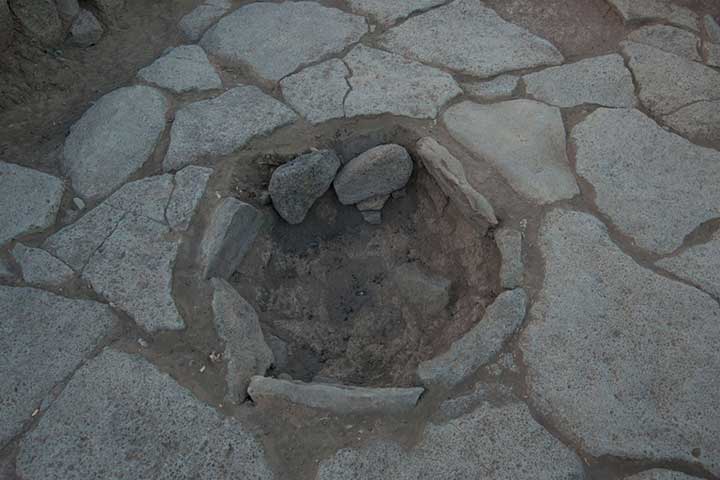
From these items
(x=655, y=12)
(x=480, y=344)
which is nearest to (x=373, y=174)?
(x=480, y=344)

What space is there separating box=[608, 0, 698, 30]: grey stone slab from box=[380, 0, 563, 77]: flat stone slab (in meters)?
0.40

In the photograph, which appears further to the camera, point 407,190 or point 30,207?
point 407,190

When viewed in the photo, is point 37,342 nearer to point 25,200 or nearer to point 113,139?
point 25,200

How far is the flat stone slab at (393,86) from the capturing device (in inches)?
86.8

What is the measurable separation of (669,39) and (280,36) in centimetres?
155

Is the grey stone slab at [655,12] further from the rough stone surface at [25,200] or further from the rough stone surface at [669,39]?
the rough stone surface at [25,200]

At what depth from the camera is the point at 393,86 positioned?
229cm

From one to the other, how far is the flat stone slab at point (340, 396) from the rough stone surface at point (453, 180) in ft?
2.02

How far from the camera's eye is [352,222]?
2152mm

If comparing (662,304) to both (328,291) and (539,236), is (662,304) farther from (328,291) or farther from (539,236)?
(328,291)

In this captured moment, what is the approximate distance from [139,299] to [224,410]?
0.42 meters

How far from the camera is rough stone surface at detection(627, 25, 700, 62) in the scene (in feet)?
8.14

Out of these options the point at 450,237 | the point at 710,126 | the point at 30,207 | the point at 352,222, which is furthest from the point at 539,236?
the point at 30,207

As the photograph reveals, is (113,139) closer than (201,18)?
Yes
